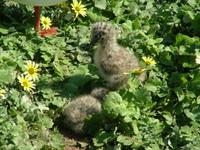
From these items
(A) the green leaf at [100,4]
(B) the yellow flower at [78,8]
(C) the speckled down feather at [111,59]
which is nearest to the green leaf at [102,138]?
(C) the speckled down feather at [111,59]

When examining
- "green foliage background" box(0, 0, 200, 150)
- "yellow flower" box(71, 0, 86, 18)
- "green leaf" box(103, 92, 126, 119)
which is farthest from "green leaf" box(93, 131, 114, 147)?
"yellow flower" box(71, 0, 86, 18)

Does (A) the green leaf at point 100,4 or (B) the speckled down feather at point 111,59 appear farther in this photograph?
(A) the green leaf at point 100,4

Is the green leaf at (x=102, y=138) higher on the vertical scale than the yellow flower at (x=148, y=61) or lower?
lower

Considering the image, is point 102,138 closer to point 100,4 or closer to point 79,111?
point 79,111

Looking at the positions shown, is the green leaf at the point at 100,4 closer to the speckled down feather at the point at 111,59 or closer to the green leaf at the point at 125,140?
the speckled down feather at the point at 111,59

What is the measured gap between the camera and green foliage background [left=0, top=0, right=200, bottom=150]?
571 cm

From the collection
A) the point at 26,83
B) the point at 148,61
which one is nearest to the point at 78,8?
the point at 148,61

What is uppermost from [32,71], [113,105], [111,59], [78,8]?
[78,8]

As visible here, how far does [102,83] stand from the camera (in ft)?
21.0

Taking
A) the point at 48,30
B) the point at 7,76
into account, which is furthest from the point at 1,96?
the point at 48,30

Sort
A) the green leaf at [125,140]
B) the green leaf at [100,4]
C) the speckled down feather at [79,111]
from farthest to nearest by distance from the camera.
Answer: the green leaf at [100,4], the speckled down feather at [79,111], the green leaf at [125,140]

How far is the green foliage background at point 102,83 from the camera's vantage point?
571cm

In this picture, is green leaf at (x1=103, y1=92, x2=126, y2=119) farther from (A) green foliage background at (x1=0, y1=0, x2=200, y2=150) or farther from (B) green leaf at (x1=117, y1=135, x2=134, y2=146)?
(B) green leaf at (x1=117, y1=135, x2=134, y2=146)

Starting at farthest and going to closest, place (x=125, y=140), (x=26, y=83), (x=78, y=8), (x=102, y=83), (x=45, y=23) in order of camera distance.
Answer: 1. (x=78, y=8)
2. (x=45, y=23)
3. (x=102, y=83)
4. (x=26, y=83)
5. (x=125, y=140)
